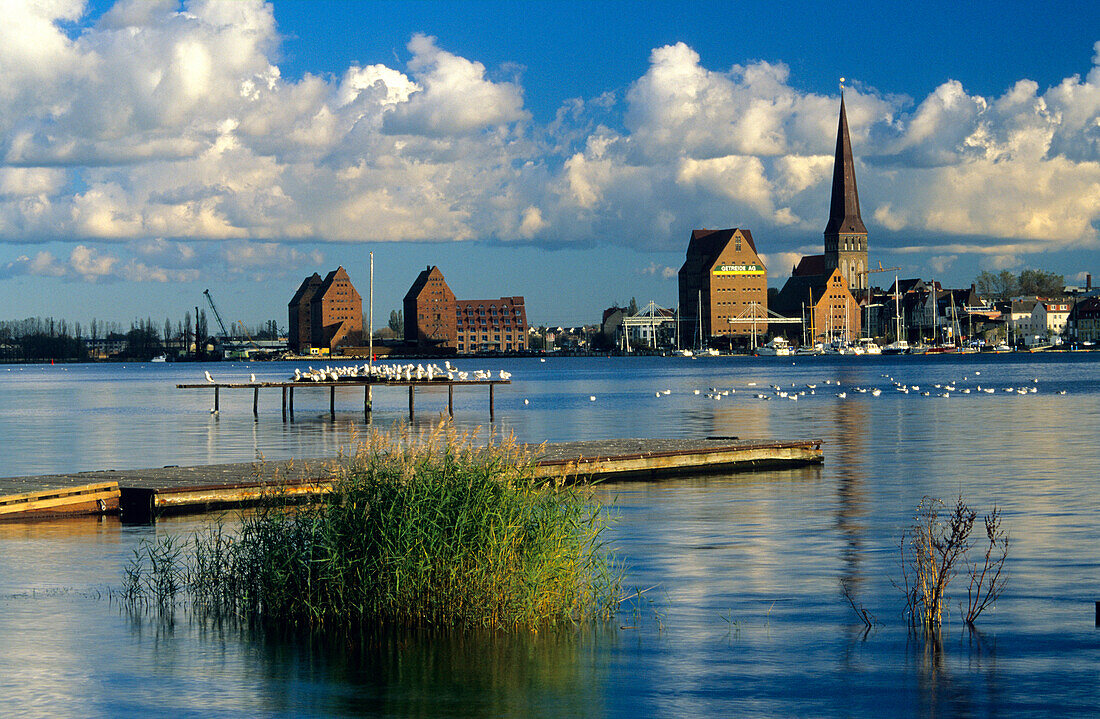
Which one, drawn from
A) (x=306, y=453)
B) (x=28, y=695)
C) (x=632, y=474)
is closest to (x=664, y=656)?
(x=28, y=695)

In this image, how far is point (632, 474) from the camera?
33.0 metres

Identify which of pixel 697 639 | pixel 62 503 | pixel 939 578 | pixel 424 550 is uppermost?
pixel 424 550

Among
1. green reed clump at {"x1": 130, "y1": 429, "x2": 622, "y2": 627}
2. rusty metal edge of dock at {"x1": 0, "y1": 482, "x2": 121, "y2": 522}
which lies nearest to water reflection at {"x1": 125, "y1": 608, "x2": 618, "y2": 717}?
green reed clump at {"x1": 130, "y1": 429, "x2": 622, "y2": 627}

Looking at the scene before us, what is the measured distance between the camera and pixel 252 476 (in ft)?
90.9

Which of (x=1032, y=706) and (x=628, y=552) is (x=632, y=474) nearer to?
(x=628, y=552)

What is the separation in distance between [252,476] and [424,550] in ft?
47.4

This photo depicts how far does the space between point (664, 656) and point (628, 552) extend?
6962mm

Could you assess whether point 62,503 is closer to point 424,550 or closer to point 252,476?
point 252,476

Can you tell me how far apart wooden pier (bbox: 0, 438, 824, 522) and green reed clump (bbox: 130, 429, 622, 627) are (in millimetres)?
1540

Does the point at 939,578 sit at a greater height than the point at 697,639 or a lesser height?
greater

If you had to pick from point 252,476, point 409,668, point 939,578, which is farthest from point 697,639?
point 252,476

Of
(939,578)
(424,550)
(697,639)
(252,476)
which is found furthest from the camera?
(252,476)

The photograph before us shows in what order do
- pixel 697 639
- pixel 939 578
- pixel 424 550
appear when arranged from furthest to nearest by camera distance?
pixel 939 578, pixel 697 639, pixel 424 550

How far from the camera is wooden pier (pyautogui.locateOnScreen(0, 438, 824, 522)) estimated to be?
81.9ft
